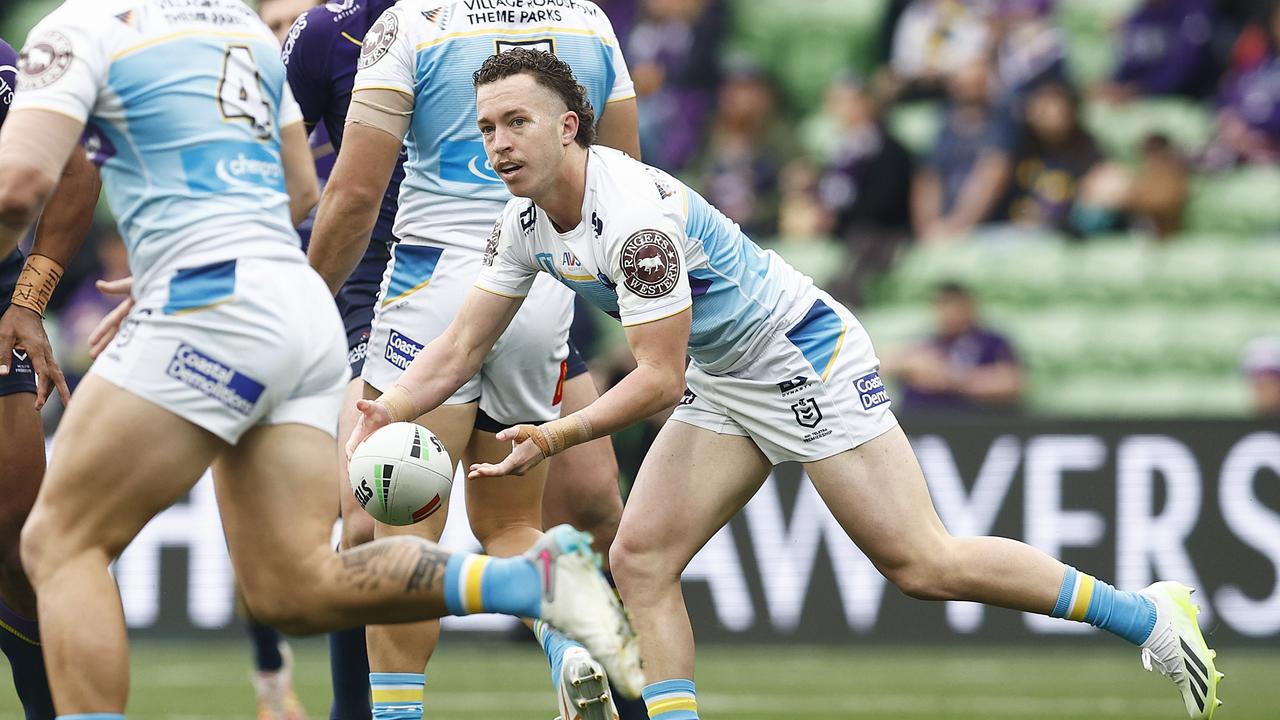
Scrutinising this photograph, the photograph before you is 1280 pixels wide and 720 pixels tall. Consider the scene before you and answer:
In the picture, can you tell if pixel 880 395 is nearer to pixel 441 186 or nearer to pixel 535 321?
pixel 535 321

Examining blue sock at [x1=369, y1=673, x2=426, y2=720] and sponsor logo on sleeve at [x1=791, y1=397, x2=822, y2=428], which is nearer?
sponsor logo on sleeve at [x1=791, y1=397, x2=822, y2=428]

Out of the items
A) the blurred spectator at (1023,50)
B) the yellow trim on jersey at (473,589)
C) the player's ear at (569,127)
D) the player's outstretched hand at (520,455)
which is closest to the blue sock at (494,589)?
the yellow trim on jersey at (473,589)

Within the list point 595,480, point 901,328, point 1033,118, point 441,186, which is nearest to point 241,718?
point 595,480

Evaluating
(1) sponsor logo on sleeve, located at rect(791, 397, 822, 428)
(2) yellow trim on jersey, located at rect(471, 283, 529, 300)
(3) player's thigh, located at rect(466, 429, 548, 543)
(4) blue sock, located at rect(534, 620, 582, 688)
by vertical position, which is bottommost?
(4) blue sock, located at rect(534, 620, 582, 688)

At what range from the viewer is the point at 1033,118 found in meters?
15.0

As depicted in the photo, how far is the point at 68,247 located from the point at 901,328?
918 centimetres

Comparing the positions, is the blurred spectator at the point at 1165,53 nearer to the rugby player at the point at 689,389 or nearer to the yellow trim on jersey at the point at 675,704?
the rugby player at the point at 689,389

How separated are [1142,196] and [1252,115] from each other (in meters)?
1.17

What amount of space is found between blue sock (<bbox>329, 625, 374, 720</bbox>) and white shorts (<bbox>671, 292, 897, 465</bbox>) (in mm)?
1692

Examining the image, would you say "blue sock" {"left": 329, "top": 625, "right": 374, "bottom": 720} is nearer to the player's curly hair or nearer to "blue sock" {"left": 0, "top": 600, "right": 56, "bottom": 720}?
"blue sock" {"left": 0, "top": 600, "right": 56, "bottom": 720}

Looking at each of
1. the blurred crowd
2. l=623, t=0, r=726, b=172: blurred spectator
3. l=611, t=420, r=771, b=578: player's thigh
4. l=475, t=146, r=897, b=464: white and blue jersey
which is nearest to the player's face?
l=475, t=146, r=897, b=464: white and blue jersey

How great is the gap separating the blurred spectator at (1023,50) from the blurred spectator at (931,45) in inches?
6.6

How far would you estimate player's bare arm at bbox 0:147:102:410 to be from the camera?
6.22 meters

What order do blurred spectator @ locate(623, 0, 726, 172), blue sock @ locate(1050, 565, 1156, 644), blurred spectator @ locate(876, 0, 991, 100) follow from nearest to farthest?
blue sock @ locate(1050, 565, 1156, 644), blurred spectator @ locate(876, 0, 991, 100), blurred spectator @ locate(623, 0, 726, 172)
